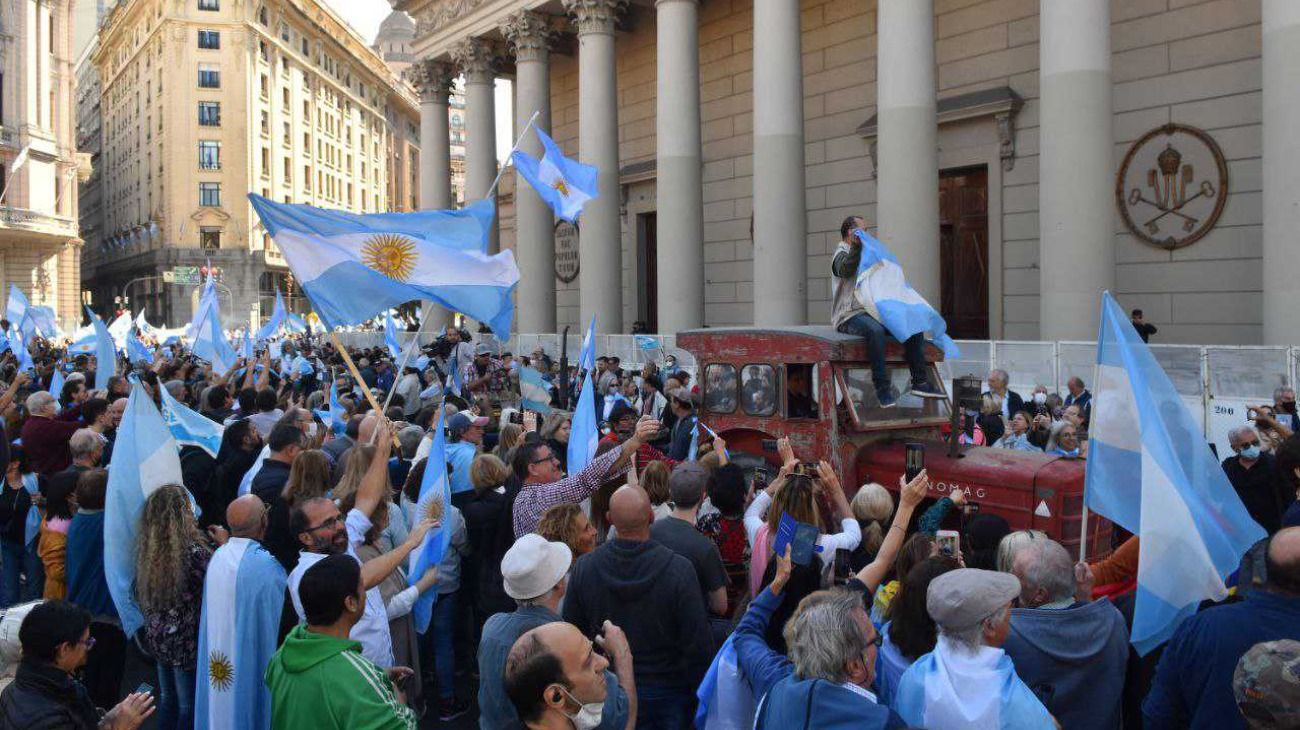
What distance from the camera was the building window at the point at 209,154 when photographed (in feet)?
228

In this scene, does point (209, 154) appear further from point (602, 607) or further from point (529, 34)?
point (602, 607)

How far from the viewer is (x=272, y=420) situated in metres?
9.19

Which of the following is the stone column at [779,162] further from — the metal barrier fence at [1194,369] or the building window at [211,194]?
the building window at [211,194]

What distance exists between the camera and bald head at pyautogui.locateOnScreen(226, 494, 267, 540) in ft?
14.5

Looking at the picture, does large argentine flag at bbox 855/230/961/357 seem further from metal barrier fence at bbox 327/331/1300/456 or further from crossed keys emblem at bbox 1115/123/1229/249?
crossed keys emblem at bbox 1115/123/1229/249

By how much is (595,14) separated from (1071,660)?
2215 cm

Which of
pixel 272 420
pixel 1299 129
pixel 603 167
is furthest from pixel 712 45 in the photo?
pixel 272 420

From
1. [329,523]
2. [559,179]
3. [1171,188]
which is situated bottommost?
[329,523]

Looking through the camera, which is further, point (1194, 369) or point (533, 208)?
point (533, 208)

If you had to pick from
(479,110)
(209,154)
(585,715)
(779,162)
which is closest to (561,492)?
(585,715)

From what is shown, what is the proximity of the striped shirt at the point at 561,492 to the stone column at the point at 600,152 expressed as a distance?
59.1 ft

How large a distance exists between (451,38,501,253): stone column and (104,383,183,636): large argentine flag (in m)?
23.6

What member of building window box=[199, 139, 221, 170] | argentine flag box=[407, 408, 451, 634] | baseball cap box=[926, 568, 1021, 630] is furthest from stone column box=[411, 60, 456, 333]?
building window box=[199, 139, 221, 170]

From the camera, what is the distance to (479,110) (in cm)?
2878
